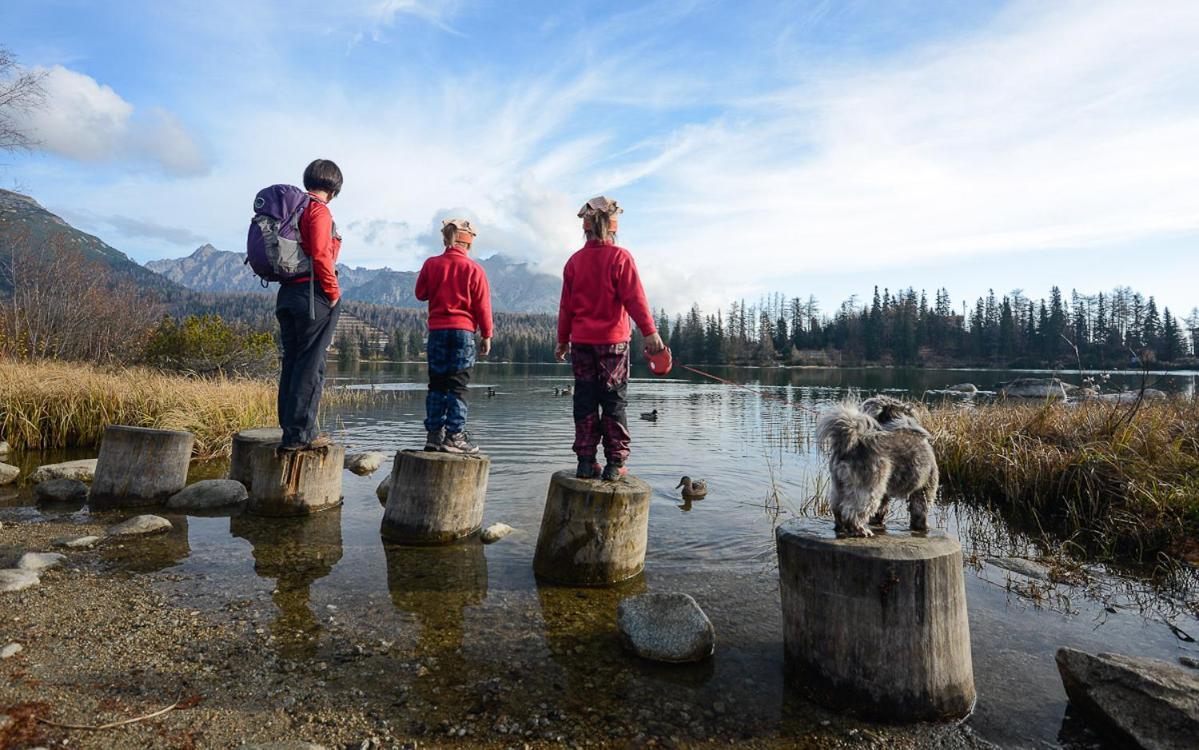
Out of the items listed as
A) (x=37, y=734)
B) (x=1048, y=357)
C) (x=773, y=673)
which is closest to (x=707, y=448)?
(x=773, y=673)

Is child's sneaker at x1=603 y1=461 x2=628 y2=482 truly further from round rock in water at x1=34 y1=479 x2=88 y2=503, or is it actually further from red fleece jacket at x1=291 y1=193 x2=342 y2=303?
round rock in water at x1=34 y1=479 x2=88 y2=503

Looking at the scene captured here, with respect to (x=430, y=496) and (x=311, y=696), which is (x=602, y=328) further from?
(x=311, y=696)

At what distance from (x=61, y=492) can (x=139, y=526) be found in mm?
2564

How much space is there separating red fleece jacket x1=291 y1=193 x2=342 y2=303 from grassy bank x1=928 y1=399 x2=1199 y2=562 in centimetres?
867

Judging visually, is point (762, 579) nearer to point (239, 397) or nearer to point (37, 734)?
point (37, 734)

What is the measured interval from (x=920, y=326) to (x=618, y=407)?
4809 inches

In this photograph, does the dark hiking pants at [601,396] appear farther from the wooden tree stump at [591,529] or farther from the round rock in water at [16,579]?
the round rock in water at [16,579]

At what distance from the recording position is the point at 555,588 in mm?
5070

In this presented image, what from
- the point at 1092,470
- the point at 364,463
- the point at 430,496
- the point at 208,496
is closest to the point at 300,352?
the point at 430,496

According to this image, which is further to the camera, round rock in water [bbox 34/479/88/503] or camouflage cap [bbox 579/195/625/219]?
round rock in water [bbox 34/479/88/503]

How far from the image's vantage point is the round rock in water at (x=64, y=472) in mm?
8531

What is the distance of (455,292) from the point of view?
21.6 ft

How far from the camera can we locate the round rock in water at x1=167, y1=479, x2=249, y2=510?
7230 millimetres

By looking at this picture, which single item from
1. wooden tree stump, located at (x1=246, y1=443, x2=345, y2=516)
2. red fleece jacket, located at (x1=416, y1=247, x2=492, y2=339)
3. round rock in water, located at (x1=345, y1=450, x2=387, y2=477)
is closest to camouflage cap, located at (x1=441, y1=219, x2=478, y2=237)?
red fleece jacket, located at (x1=416, y1=247, x2=492, y2=339)
